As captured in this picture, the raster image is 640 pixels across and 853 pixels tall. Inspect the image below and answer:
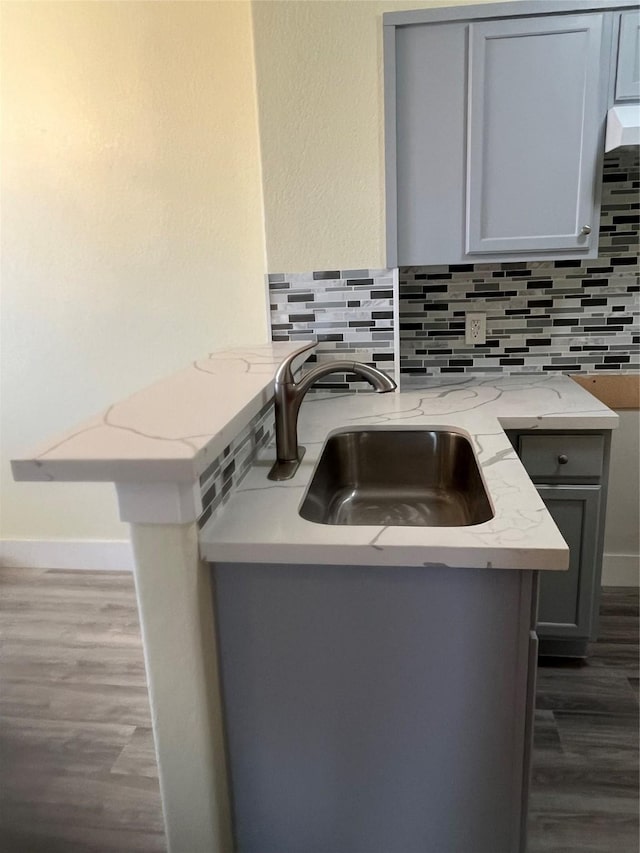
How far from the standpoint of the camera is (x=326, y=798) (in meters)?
1.23

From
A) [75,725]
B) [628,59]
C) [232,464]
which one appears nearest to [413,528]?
[232,464]

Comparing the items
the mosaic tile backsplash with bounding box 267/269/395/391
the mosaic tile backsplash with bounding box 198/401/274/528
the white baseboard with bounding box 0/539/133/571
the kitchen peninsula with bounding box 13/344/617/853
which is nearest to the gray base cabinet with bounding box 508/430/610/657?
the mosaic tile backsplash with bounding box 267/269/395/391

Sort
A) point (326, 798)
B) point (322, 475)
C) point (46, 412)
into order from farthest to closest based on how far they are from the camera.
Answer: point (46, 412) < point (322, 475) < point (326, 798)

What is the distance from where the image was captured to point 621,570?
256 centimetres

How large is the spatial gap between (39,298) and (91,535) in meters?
1.08

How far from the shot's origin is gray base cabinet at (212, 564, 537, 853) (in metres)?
1.11

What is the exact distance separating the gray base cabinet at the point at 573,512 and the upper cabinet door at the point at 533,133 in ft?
2.12

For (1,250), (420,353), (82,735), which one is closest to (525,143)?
(420,353)

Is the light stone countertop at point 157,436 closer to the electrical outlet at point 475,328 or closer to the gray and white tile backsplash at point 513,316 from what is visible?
the gray and white tile backsplash at point 513,316

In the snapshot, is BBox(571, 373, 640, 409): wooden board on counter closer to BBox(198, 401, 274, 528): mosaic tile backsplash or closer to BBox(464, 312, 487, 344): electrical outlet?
BBox(464, 312, 487, 344): electrical outlet

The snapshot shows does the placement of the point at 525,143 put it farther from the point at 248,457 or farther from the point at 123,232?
the point at 123,232

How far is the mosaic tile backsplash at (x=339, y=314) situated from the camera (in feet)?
6.97

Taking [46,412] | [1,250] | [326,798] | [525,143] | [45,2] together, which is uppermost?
[45,2]

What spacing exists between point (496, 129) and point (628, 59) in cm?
42
